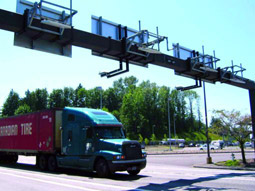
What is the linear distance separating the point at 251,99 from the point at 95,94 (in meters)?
99.6

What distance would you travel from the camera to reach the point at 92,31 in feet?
40.7

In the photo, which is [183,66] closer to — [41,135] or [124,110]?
[41,135]

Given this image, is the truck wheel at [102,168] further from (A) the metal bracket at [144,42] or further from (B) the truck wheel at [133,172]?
(A) the metal bracket at [144,42]

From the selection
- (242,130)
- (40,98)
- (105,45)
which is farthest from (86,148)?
(40,98)

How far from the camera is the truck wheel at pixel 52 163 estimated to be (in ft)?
56.0

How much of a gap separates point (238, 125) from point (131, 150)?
10.5 metres

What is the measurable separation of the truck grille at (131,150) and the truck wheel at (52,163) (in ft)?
18.0

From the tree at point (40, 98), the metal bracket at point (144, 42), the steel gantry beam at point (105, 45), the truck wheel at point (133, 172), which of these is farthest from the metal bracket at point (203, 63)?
the tree at point (40, 98)

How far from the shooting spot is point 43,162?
18.1m

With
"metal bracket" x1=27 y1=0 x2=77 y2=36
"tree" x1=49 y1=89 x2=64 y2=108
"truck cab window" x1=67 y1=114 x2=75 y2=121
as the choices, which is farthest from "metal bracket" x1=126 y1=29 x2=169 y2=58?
"tree" x1=49 y1=89 x2=64 y2=108

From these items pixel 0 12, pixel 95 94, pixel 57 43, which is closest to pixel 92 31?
pixel 57 43

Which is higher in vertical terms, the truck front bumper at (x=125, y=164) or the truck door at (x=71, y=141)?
the truck door at (x=71, y=141)

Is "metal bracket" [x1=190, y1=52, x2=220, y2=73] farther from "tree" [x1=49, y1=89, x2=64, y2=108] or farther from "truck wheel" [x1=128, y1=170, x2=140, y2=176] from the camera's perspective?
"tree" [x1=49, y1=89, x2=64, y2=108]

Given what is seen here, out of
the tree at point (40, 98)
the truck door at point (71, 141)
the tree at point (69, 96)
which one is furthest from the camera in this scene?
the tree at point (69, 96)
